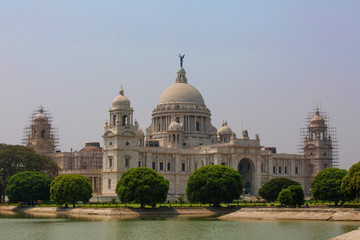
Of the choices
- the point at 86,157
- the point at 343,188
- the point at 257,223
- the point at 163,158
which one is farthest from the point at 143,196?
the point at 86,157

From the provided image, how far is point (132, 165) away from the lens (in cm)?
11225

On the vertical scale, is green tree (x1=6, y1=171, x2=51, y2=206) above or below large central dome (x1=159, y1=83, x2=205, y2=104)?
below

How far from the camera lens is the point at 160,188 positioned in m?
88.0

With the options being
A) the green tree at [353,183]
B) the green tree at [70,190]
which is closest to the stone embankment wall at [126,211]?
the green tree at [70,190]

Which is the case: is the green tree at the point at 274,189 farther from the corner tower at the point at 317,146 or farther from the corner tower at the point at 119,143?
→ the corner tower at the point at 317,146

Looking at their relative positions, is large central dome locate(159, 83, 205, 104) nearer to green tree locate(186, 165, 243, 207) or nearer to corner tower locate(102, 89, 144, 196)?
corner tower locate(102, 89, 144, 196)

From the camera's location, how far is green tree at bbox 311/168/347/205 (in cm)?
9100

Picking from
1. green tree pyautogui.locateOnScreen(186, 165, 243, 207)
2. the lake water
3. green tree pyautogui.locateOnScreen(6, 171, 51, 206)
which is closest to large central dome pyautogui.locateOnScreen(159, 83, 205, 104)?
green tree pyautogui.locateOnScreen(6, 171, 51, 206)

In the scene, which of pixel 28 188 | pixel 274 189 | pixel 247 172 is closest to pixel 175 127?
pixel 247 172

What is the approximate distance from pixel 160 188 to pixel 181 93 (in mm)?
52741

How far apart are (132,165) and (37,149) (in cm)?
3045

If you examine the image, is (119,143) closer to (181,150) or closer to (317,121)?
(181,150)

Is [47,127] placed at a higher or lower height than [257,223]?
higher

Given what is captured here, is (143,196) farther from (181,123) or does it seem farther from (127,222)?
(181,123)
